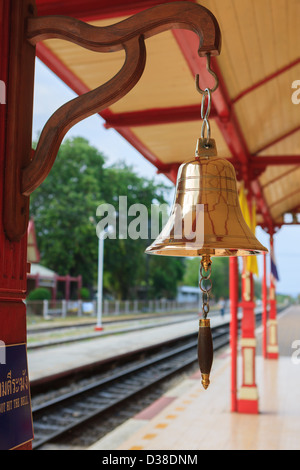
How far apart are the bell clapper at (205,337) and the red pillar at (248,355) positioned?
558 centimetres

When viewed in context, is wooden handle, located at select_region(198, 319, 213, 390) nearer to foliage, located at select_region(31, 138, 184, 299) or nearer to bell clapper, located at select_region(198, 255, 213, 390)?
bell clapper, located at select_region(198, 255, 213, 390)

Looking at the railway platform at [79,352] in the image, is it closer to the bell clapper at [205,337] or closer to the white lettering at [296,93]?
the white lettering at [296,93]

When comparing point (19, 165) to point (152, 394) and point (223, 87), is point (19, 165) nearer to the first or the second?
point (223, 87)

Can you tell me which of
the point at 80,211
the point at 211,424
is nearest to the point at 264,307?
the point at 211,424

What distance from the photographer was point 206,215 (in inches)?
73.1

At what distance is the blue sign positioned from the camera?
5.63 ft

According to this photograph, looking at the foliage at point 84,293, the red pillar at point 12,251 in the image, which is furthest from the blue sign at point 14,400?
the foliage at point 84,293

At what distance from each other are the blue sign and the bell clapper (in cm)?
64

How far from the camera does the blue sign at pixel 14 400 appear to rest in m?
1.72

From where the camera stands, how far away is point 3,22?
1.82 metres

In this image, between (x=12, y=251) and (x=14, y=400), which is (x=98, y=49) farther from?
(x=14, y=400)
